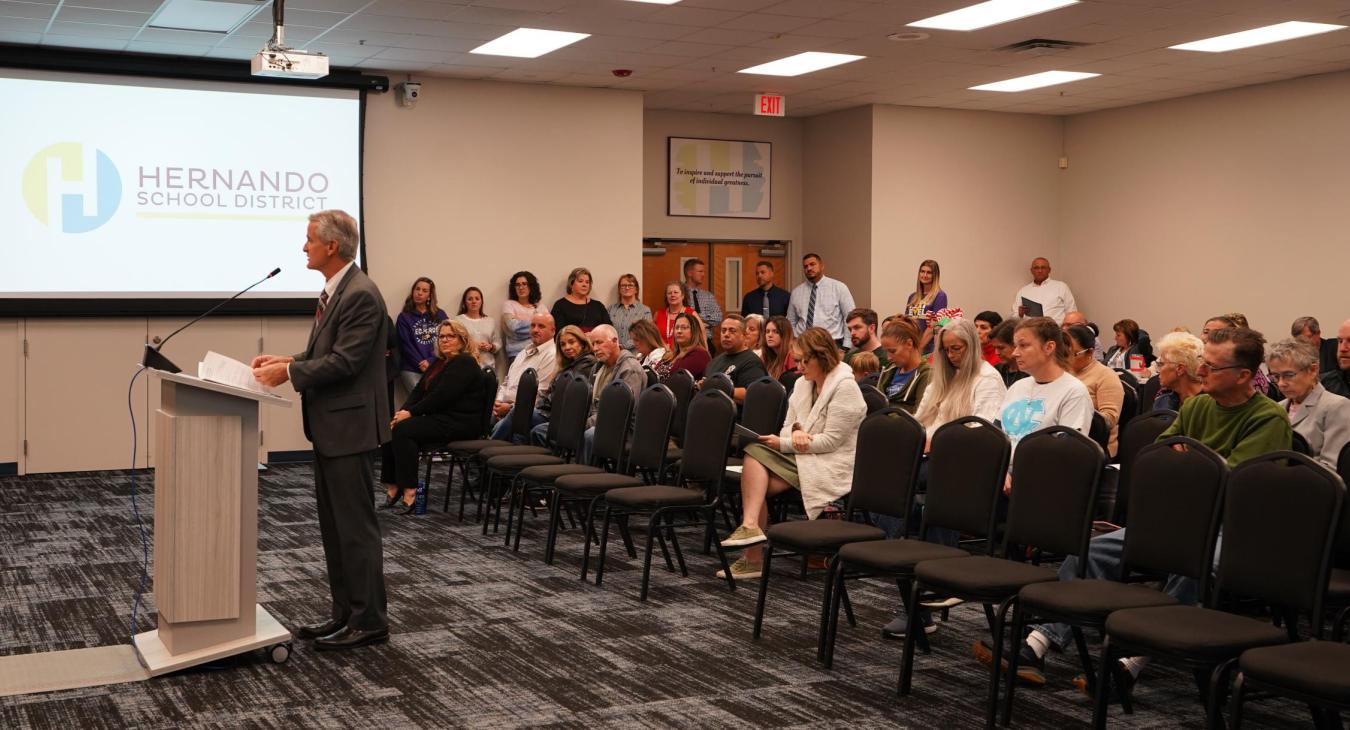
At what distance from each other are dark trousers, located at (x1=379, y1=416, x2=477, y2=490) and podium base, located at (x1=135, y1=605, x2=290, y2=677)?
329 cm

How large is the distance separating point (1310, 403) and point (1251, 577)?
150 cm

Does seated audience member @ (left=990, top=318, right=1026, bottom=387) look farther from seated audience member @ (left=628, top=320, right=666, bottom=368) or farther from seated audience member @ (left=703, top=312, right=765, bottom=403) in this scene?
seated audience member @ (left=628, top=320, right=666, bottom=368)

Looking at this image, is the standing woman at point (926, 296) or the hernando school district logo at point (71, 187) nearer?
the hernando school district logo at point (71, 187)

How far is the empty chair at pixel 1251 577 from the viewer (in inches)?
130

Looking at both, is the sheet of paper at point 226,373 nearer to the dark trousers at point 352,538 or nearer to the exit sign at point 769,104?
the dark trousers at point 352,538

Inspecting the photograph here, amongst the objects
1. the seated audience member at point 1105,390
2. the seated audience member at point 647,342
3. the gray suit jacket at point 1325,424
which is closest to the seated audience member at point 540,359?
the seated audience member at point 647,342

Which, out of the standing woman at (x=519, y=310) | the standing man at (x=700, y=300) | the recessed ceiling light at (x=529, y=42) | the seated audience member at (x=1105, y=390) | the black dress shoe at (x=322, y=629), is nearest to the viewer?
the black dress shoe at (x=322, y=629)

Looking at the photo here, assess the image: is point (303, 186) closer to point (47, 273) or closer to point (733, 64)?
point (47, 273)

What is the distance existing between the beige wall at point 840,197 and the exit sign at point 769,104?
1182 mm

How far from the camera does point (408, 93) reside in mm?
11047

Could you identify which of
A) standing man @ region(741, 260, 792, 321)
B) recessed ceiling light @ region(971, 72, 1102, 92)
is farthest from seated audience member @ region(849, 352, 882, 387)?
standing man @ region(741, 260, 792, 321)

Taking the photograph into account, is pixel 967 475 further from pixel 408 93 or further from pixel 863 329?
pixel 408 93

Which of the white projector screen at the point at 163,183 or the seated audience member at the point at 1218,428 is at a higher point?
the white projector screen at the point at 163,183

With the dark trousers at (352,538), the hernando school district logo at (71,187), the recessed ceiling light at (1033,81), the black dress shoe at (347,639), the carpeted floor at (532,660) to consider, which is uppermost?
the recessed ceiling light at (1033,81)
